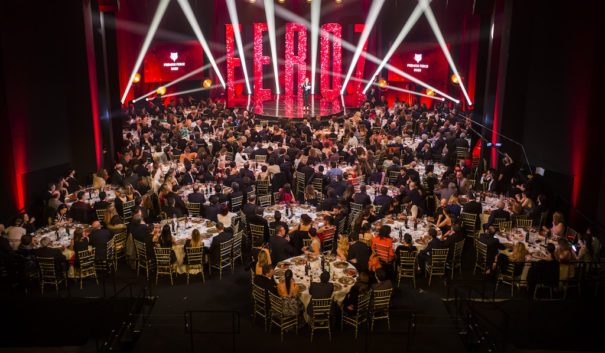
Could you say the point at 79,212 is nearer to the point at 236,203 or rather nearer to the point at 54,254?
the point at 54,254

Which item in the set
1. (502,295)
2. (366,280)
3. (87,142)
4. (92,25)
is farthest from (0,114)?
(502,295)

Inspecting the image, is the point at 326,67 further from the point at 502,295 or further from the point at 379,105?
the point at 502,295

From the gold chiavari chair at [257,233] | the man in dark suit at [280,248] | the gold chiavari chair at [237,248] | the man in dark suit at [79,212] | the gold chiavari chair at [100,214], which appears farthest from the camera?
the gold chiavari chair at [100,214]

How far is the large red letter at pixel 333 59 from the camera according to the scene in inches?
1009

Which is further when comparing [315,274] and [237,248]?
[237,248]

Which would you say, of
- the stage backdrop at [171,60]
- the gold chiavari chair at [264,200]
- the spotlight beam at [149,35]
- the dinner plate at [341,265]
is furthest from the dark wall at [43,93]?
the stage backdrop at [171,60]

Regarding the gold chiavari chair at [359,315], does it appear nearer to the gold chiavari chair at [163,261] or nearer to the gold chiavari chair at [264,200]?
the gold chiavari chair at [163,261]

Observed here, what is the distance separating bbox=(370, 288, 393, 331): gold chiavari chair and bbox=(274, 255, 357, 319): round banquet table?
46cm

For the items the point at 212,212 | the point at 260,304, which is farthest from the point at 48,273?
the point at 260,304

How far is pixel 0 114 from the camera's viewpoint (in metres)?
12.6

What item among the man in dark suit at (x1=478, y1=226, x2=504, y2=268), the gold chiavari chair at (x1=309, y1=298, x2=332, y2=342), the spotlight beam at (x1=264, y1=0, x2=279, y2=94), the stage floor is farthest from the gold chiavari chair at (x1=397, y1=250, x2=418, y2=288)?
the spotlight beam at (x1=264, y1=0, x2=279, y2=94)

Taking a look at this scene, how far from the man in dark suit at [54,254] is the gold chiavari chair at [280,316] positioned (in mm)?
4174

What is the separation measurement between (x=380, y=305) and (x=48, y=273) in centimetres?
621

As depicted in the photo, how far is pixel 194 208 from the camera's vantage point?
1245 centimetres
